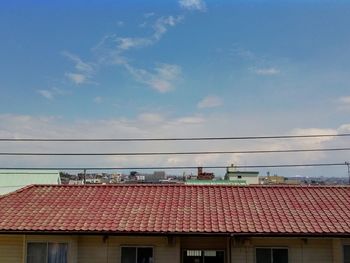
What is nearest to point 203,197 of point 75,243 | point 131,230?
point 131,230

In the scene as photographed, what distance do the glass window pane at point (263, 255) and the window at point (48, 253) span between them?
19.4ft

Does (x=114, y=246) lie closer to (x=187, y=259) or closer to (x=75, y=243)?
(x=75, y=243)

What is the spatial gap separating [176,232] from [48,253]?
13.4 ft

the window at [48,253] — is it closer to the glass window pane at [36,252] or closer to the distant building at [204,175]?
the glass window pane at [36,252]

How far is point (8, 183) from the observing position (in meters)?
34.5

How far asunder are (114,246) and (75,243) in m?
1.21

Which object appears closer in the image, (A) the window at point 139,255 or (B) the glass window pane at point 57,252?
(B) the glass window pane at point 57,252

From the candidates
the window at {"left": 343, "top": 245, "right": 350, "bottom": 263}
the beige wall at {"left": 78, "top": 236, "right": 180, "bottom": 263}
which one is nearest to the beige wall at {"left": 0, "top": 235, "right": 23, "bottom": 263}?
the beige wall at {"left": 78, "top": 236, "right": 180, "bottom": 263}

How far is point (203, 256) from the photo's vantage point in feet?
48.3

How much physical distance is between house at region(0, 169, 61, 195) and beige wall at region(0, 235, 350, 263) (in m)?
20.4

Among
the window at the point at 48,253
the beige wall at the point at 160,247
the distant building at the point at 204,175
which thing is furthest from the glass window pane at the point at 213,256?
the distant building at the point at 204,175

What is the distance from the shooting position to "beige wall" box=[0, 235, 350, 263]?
13.9 metres

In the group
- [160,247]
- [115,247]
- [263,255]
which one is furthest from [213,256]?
[115,247]

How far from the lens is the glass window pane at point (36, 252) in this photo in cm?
1414
